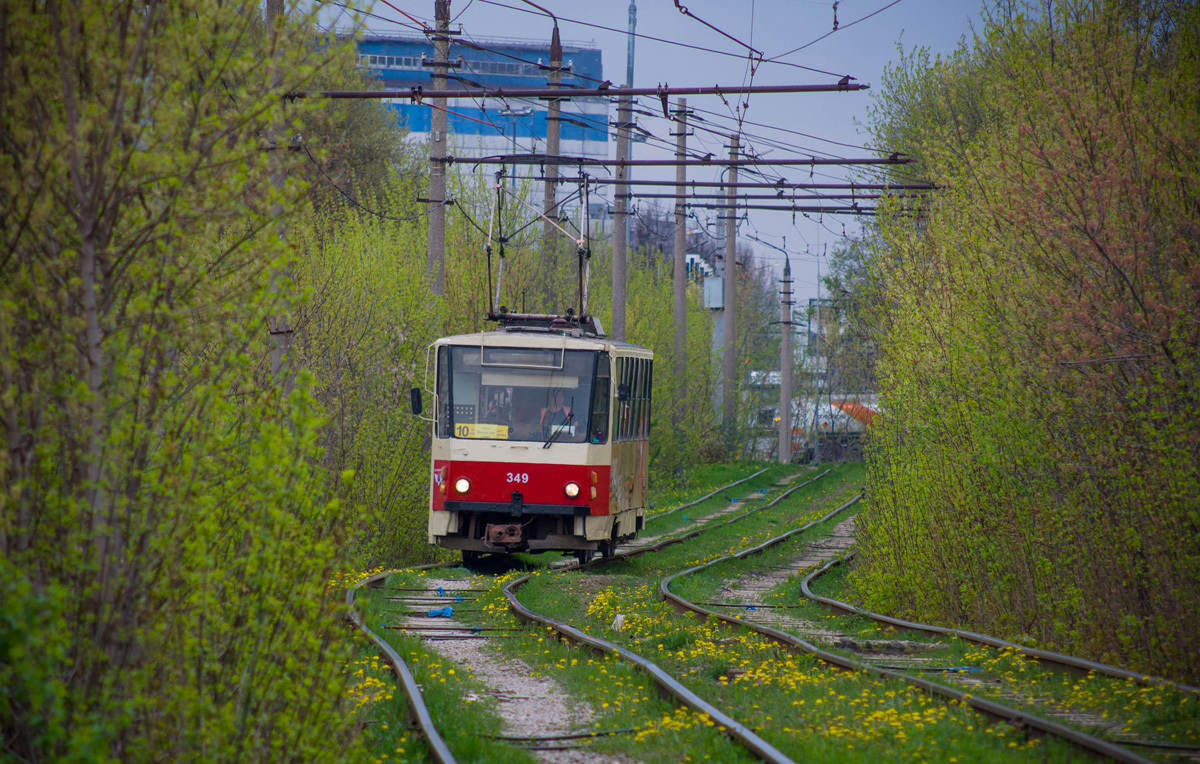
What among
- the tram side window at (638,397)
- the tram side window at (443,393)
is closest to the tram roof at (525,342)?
the tram side window at (443,393)

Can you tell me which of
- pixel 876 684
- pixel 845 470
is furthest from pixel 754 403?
pixel 876 684

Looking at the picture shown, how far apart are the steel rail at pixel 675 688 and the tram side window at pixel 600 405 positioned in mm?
3287

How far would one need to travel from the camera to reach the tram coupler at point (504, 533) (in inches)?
602

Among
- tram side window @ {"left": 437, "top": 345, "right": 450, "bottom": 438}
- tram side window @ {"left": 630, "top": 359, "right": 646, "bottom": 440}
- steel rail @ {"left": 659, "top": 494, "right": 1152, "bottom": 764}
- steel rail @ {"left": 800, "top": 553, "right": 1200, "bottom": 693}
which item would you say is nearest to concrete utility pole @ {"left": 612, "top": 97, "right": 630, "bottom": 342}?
tram side window @ {"left": 630, "top": 359, "right": 646, "bottom": 440}

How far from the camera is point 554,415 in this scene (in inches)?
610

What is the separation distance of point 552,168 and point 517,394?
9400 mm

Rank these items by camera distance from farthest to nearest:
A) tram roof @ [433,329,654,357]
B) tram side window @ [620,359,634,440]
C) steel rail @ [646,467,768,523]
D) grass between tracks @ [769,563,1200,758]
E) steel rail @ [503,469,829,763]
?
steel rail @ [646,467,768,523], tram side window @ [620,359,634,440], tram roof @ [433,329,654,357], grass between tracks @ [769,563,1200,758], steel rail @ [503,469,829,763]

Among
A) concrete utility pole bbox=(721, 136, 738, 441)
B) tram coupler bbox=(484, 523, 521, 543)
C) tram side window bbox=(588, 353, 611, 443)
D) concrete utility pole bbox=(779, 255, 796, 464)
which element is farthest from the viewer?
concrete utility pole bbox=(779, 255, 796, 464)

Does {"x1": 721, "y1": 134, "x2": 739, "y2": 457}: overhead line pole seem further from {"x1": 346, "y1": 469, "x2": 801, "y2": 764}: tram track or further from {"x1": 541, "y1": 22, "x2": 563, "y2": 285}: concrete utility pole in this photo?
{"x1": 346, "y1": 469, "x2": 801, "y2": 764}: tram track

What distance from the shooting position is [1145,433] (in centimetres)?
887

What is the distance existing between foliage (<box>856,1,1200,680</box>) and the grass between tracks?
787 mm

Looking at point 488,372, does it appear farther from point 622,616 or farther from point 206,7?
point 206,7

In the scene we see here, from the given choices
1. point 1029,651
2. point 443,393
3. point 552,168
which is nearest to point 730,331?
point 552,168

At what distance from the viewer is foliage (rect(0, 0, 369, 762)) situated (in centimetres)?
452
